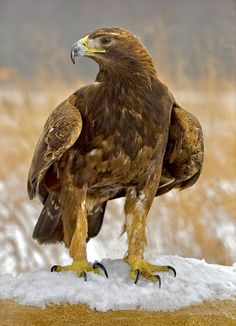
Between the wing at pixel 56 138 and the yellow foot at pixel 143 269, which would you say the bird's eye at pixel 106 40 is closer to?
the wing at pixel 56 138

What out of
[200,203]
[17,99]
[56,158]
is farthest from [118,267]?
[17,99]

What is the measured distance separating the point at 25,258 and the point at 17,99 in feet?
3.10

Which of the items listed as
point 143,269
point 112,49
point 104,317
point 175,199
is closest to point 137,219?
point 143,269

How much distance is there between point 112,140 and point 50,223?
0.44 metres

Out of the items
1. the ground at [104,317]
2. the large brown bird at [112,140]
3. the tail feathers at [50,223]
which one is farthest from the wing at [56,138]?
the ground at [104,317]

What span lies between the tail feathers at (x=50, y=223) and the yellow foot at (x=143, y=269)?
0.30 meters

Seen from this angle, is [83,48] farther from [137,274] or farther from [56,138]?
[137,274]

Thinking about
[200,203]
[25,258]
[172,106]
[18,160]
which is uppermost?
[172,106]

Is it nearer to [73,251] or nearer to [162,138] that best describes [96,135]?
[162,138]

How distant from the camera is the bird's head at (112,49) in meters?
1.95

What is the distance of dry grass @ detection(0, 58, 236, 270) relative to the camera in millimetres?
3781

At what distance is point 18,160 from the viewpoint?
3.96 m

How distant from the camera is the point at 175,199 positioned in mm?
3826

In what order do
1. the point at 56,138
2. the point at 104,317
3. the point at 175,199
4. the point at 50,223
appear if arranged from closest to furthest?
1. the point at 104,317
2. the point at 56,138
3. the point at 50,223
4. the point at 175,199
